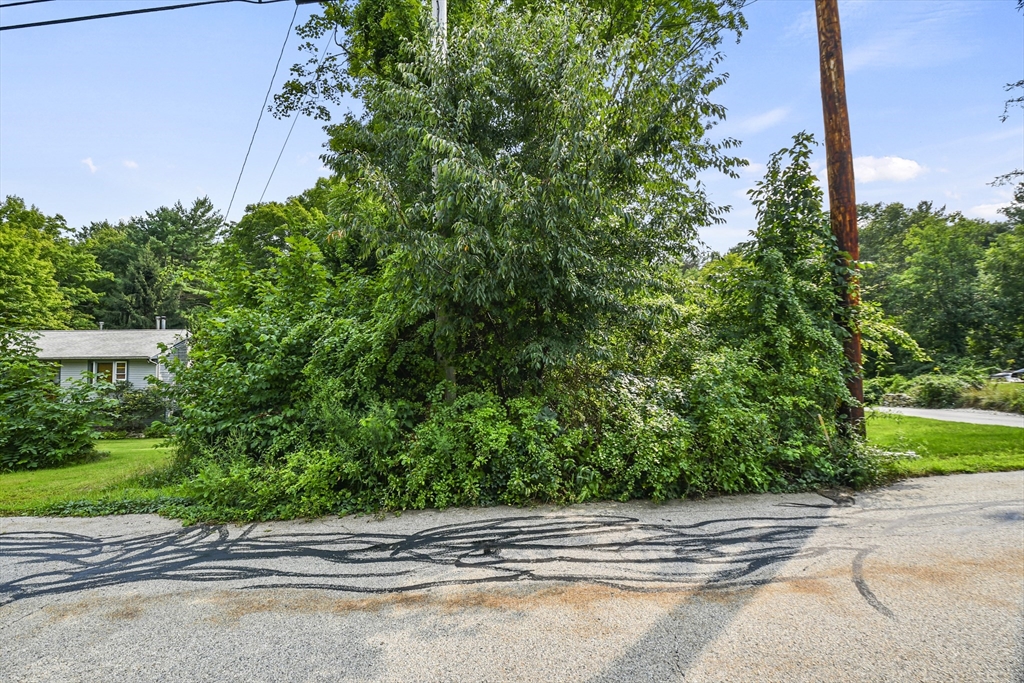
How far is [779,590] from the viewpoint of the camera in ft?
10.0

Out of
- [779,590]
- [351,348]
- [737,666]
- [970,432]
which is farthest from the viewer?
[970,432]

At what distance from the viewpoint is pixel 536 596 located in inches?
121

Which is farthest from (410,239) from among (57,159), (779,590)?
(57,159)

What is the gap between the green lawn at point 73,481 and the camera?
573cm

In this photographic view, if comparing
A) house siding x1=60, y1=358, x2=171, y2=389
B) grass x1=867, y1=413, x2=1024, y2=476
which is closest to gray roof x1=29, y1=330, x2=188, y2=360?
house siding x1=60, y1=358, x2=171, y2=389

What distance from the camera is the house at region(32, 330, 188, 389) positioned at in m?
20.0

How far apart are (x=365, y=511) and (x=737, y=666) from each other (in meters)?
3.56

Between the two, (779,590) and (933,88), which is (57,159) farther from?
(933,88)

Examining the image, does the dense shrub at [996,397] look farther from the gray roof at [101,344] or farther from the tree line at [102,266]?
the gray roof at [101,344]

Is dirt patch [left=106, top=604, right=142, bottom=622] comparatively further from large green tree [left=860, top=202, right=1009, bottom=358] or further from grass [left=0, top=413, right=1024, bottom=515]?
large green tree [left=860, top=202, right=1009, bottom=358]

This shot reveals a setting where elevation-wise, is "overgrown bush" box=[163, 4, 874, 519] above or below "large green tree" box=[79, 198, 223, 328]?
below

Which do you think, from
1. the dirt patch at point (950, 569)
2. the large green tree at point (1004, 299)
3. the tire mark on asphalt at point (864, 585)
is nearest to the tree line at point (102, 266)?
the tire mark on asphalt at point (864, 585)

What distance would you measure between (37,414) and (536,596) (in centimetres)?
1056

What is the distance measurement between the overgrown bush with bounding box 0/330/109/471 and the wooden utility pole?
12.4 metres
